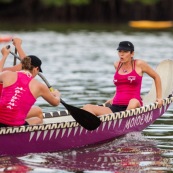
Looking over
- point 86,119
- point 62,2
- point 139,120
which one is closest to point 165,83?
point 139,120

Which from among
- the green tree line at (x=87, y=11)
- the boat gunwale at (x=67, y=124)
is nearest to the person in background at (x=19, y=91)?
the boat gunwale at (x=67, y=124)

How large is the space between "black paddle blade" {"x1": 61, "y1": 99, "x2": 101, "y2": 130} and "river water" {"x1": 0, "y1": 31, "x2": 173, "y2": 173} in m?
0.40

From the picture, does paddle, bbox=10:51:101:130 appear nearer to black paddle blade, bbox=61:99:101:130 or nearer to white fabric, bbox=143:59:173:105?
black paddle blade, bbox=61:99:101:130

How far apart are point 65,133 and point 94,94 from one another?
8.33 metres

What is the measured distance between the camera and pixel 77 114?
42.9ft

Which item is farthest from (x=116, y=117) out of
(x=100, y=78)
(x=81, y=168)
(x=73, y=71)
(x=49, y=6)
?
(x=49, y=6)

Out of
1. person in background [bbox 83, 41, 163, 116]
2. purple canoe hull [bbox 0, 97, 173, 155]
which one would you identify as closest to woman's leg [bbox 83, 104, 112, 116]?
person in background [bbox 83, 41, 163, 116]

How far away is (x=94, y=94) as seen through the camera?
21.1 m

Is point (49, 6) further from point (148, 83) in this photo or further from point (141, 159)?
point (141, 159)

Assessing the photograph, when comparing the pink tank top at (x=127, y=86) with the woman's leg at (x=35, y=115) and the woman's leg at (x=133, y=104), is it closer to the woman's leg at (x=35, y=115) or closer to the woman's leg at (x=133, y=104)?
the woman's leg at (x=133, y=104)

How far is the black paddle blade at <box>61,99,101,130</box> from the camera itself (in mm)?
12930

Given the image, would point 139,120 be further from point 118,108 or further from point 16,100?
point 16,100

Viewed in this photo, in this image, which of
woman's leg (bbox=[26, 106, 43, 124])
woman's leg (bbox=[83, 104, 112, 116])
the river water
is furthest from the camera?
woman's leg (bbox=[83, 104, 112, 116])

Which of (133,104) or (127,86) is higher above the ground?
(127,86)
